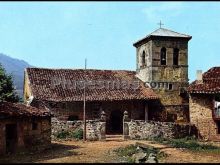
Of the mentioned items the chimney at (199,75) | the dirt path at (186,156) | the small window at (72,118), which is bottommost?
the dirt path at (186,156)

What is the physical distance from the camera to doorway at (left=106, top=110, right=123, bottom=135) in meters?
31.7

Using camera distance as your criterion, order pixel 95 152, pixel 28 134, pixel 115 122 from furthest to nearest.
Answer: pixel 115 122 < pixel 28 134 < pixel 95 152

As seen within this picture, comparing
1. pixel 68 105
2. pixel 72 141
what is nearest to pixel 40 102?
pixel 68 105

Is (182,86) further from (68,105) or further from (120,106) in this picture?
(68,105)

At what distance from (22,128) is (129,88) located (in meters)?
13.6

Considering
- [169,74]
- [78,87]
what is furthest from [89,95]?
[169,74]

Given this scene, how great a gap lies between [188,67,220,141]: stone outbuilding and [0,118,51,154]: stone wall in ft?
38.4

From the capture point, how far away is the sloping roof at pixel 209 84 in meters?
28.9

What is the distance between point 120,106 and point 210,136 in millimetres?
7406

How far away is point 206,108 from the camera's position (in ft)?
95.5

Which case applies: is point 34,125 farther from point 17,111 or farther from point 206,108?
point 206,108

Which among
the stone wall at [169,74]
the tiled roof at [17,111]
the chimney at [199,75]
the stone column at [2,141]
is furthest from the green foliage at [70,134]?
the chimney at [199,75]

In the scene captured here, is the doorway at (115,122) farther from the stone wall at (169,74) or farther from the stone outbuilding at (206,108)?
the stone outbuilding at (206,108)

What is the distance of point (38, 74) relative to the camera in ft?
107
